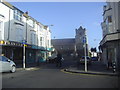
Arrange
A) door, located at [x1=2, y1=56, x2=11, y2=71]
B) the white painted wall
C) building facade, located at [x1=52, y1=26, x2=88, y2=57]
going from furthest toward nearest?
building facade, located at [x1=52, y1=26, x2=88, y2=57] → the white painted wall → door, located at [x1=2, y1=56, x2=11, y2=71]

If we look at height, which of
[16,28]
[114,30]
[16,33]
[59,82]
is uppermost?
[16,28]

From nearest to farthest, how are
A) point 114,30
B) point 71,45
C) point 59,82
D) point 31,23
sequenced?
point 59,82
point 114,30
point 31,23
point 71,45

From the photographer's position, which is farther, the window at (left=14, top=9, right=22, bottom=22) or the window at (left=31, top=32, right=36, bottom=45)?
the window at (left=31, top=32, right=36, bottom=45)

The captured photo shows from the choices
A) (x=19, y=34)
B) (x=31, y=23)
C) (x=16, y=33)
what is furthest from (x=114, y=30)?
(x=31, y=23)

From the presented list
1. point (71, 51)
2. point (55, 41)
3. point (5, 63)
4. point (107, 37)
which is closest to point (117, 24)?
point (107, 37)

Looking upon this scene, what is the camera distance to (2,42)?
20.3 meters

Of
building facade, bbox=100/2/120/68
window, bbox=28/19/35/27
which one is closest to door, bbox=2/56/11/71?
building facade, bbox=100/2/120/68

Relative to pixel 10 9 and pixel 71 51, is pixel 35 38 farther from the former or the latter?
pixel 71 51

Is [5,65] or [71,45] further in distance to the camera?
[71,45]

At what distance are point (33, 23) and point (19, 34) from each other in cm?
746

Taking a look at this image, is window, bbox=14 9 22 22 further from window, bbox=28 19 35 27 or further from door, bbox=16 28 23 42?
window, bbox=28 19 35 27

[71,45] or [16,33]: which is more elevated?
[16,33]

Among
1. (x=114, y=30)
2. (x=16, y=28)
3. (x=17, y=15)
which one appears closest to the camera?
(x=114, y=30)

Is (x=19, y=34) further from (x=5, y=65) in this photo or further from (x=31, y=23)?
(x=5, y=65)
